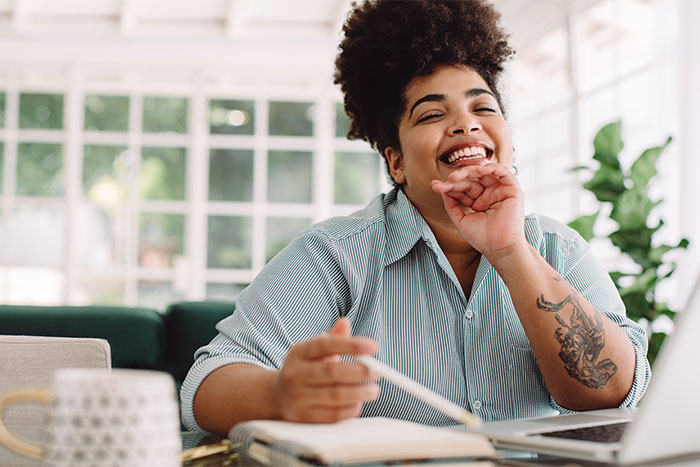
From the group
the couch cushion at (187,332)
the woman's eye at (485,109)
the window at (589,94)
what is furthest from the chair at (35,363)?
the window at (589,94)

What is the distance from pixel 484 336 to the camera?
125 centimetres

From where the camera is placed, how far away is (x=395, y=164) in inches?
60.2

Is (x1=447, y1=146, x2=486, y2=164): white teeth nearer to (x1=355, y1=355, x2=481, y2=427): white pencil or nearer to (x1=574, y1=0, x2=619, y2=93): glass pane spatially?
(x1=355, y1=355, x2=481, y2=427): white pencil

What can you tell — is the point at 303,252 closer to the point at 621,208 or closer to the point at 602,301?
the point at 602,301

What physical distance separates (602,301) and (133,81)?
229 inches

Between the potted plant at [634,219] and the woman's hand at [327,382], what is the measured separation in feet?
7.48

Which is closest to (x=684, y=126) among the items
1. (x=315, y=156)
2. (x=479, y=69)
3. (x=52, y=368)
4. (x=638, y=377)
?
(x=479, y=69)

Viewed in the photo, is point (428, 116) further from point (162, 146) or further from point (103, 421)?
point (162, 146)

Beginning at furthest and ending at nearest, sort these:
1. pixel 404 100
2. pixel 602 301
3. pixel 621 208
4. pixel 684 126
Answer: pixel 684 126 < pixel 621 208 < pixel 404 100 < pixel 602 301

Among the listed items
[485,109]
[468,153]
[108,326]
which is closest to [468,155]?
[468,153]

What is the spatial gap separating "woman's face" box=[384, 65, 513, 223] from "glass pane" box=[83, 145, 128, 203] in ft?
17.5

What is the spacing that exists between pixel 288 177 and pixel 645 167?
4053 mm

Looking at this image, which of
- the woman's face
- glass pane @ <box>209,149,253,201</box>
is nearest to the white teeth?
the woman's face

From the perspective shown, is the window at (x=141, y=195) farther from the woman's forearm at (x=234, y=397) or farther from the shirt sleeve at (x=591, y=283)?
the woman's forearm at (x=234, y=397)
